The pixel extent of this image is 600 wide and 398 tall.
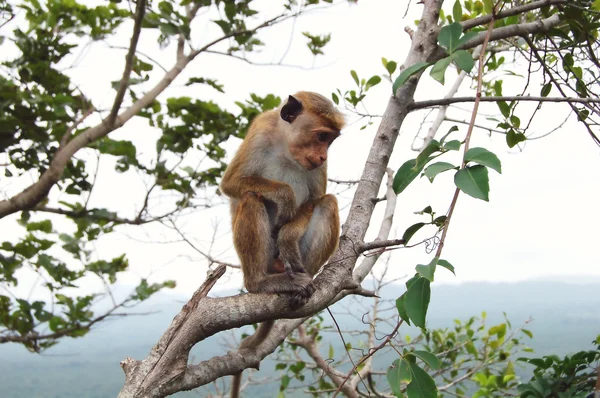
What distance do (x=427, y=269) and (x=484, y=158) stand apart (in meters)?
0.48

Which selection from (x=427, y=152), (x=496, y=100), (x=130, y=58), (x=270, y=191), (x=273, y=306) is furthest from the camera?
(x=130, y=58)

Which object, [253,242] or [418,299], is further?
[253,242]

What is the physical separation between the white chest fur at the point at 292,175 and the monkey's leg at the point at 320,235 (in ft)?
1.19

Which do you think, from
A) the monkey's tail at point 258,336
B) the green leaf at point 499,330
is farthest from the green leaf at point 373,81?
the green leaf at point 499,330

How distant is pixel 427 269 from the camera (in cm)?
177

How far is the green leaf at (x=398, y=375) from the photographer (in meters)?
2.27

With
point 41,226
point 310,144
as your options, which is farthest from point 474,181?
point 41,226

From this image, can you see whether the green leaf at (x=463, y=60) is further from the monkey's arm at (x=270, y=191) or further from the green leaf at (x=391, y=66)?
the green leaf at (x=391, y=66)

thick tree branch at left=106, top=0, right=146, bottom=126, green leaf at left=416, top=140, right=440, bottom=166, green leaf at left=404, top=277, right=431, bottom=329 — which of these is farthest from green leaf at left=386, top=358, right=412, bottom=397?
thick tree branch at left=106, top=0, right=146, bottom=126

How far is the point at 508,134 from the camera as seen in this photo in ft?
Answer: 12.2

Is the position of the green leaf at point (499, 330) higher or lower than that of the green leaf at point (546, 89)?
lower

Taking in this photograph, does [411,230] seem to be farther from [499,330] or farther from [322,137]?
[499,330]

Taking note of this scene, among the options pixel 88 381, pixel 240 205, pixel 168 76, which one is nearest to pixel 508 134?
pixel 240 205

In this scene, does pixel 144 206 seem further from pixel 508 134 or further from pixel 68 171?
pixel 508 134
